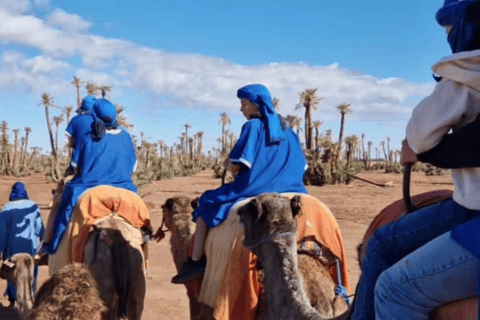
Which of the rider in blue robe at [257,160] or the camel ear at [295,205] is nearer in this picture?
the camel ear at [295,205]

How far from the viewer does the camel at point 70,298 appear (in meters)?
4.35

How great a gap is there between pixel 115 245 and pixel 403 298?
11.3 feet

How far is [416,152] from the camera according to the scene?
2.15m

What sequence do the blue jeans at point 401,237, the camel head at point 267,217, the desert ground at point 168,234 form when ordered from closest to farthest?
the blue jeans at point 401,237, the camel head at point 267,217, the desert ground at point 168,234

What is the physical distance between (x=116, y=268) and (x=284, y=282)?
2.00m

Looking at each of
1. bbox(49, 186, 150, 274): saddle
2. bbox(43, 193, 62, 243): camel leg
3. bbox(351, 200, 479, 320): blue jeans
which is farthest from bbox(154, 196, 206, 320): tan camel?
bbox(351, 200, 479, 320): blue jeans

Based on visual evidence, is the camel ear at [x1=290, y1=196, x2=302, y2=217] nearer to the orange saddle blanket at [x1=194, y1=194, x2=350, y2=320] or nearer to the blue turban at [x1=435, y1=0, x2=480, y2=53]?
→ the orange saddle blanket at [x1=194, y1=194, x2=350, y2=320]

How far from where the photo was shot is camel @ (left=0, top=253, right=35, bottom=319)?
6693mm

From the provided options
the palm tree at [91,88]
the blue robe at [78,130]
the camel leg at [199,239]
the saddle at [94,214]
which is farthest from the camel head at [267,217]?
the palm tree at [91,88]

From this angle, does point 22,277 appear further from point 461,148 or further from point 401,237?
point 461,148

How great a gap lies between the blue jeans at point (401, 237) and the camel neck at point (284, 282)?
86cm

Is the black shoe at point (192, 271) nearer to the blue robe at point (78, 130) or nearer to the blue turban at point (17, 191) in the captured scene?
the blue robe at point (78, 130)

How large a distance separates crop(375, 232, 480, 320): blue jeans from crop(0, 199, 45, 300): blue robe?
6.68 m

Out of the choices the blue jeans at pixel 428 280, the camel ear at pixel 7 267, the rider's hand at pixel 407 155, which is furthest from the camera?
the camel ear at pixel 7 267
